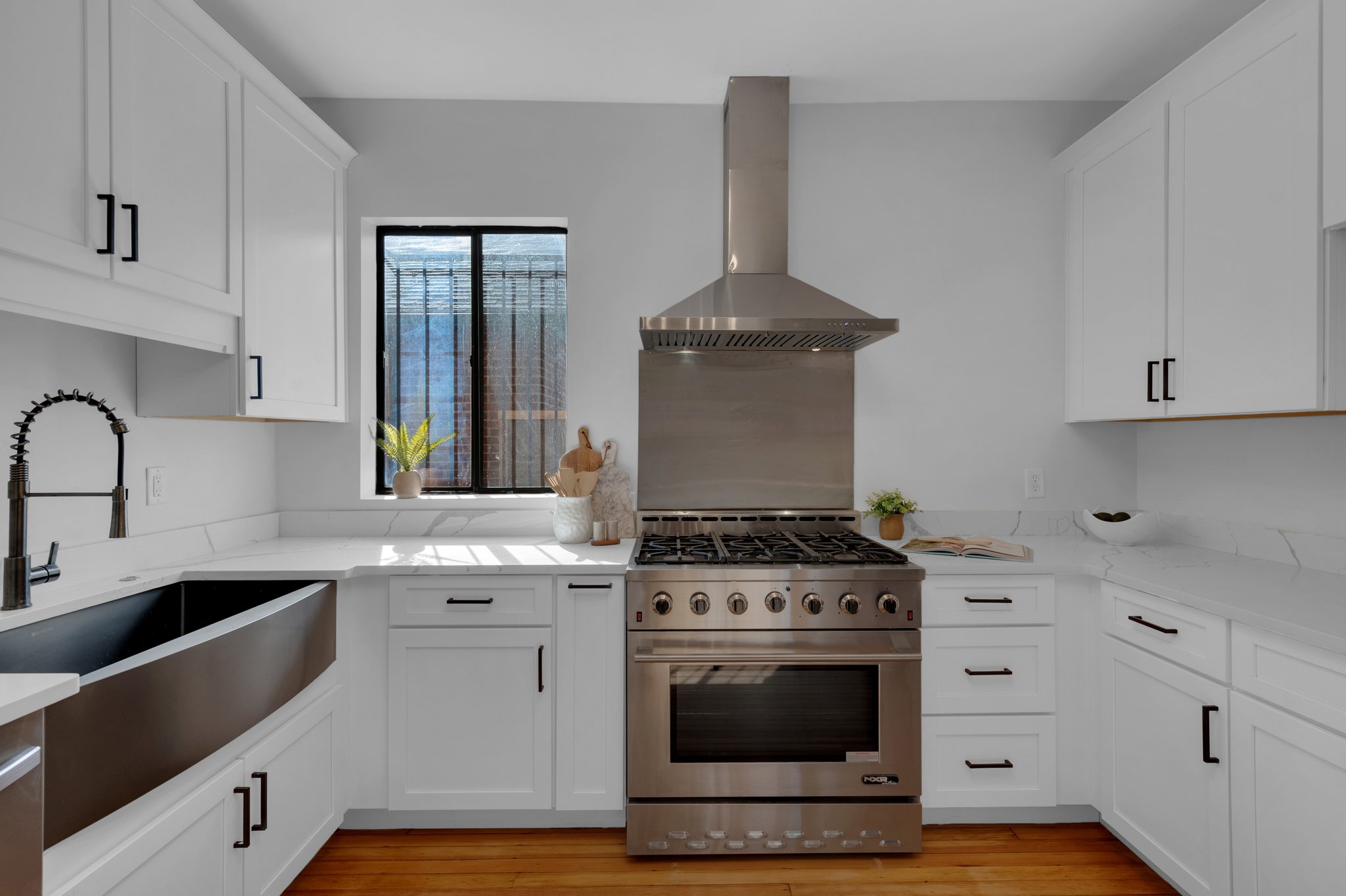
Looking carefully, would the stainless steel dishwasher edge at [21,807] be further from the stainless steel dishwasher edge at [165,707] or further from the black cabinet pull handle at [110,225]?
the black cabinet pull handle at [110,225]

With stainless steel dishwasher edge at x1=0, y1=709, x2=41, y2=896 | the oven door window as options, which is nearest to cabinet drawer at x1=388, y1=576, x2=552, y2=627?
the oven door window

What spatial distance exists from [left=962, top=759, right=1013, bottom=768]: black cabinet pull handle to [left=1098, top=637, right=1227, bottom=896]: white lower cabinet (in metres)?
0.29

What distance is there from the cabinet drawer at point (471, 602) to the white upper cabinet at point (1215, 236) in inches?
82.9

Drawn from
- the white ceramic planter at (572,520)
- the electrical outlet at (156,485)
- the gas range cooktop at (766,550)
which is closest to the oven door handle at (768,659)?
the gas range cooktop at (766,550)

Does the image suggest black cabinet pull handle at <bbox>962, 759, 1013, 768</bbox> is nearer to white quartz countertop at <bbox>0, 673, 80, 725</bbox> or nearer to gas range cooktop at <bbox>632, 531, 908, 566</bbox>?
gas range cooktop at <bbox>632, 531, 908, 566</bbox>

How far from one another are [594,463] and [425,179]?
1.35m

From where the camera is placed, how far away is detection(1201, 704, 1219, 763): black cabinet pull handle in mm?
1702

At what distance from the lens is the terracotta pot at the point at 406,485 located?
2789mm

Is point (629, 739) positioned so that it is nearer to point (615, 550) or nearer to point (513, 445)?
point (615, 550)

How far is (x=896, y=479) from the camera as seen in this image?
281 cm

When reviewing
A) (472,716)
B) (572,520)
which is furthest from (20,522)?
(572,520)

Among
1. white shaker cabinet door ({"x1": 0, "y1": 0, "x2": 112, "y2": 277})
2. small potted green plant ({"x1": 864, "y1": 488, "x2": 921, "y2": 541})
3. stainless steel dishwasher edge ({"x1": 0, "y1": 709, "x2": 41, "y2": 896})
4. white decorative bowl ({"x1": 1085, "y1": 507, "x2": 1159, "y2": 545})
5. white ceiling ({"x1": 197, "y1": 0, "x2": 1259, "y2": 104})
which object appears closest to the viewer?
stainless steel dishwasher edge ({"x1": 0, "y1": 709, "x2": 41, "y2": 896})

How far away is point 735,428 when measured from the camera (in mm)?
2771

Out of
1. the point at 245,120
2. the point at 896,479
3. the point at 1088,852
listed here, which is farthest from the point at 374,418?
the point at 1088,852
